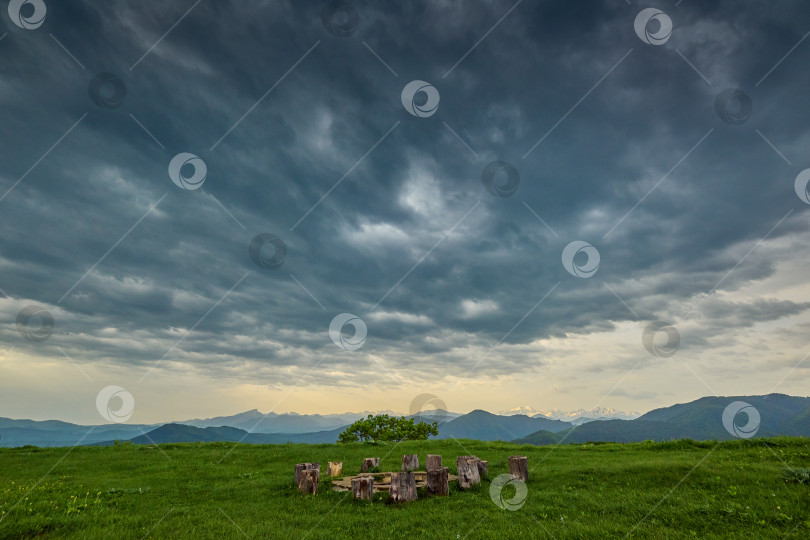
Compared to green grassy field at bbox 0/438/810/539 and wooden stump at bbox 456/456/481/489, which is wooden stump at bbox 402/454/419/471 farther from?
wooden stump at bbox 456/456/481/489

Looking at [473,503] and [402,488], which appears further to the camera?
[402,488]

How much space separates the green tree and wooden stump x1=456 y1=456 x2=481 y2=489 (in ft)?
152

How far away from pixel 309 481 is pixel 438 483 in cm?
522

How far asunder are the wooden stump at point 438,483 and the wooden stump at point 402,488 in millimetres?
870

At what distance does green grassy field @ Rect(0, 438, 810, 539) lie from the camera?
10695 millimetres

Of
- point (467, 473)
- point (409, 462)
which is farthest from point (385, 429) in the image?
point (467, 473)

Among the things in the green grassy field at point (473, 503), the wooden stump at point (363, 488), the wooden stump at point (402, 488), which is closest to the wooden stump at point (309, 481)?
the green grassy field at point (473, 503)

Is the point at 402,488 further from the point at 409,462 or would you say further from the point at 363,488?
the point at 409,462

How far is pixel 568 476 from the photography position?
52.3 feet

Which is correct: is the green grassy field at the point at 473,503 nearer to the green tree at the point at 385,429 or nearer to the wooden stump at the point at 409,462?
the wooden stump at the point at 409,462

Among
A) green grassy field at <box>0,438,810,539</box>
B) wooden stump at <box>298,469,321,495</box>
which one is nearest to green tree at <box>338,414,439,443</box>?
green grassy field at <box>0,438,810,539</box>

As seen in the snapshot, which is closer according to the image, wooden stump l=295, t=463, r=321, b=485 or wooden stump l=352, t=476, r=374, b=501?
wooden stump l=352, t=476, r=374, b=501

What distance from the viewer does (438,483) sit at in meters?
14.9

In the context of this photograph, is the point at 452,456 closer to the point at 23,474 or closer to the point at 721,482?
the point at 721,482
